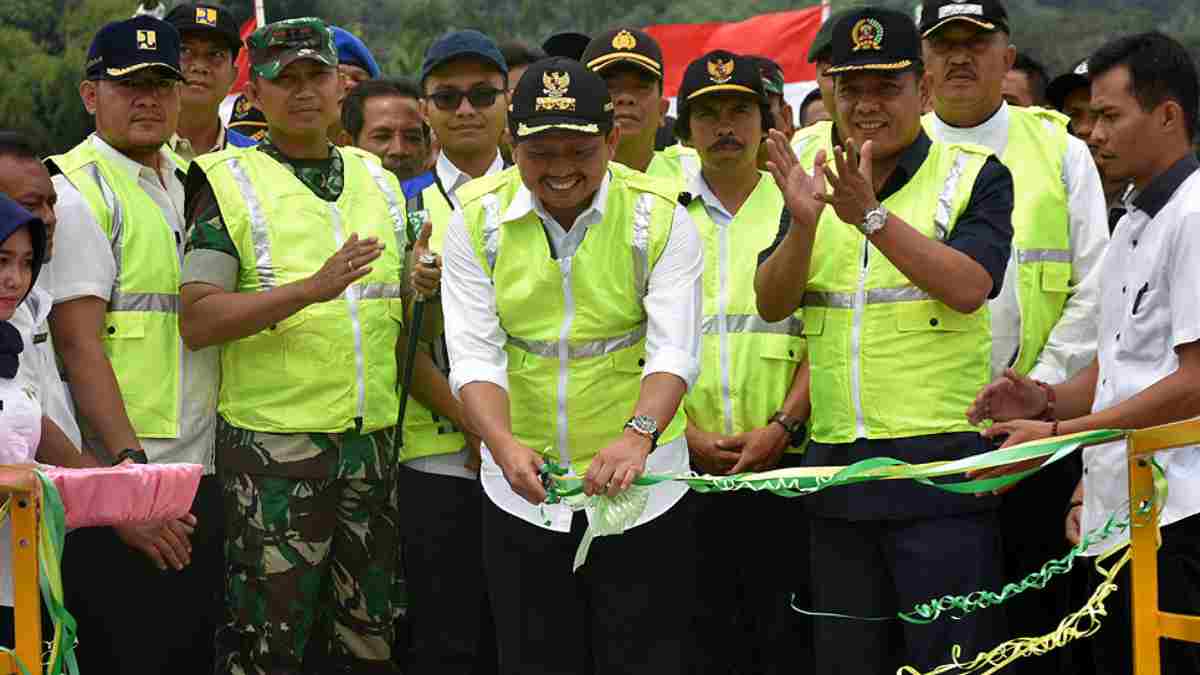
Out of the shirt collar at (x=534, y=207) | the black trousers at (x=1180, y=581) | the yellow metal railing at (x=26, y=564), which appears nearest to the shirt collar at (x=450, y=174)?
the shirt collar at (x=534, y=207)

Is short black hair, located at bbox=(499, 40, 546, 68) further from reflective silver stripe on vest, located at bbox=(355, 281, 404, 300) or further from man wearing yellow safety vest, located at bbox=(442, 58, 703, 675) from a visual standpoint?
man wearing yellow safety vest, located at bbox=(442, 58, 703, 675)

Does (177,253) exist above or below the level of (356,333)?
above

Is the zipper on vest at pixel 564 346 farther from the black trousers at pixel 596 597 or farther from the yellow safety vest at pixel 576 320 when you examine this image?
the black trousers at pixel 596 597

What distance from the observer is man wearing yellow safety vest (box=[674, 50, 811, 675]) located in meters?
5.94

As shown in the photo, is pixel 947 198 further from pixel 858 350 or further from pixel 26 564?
pixel 26 564

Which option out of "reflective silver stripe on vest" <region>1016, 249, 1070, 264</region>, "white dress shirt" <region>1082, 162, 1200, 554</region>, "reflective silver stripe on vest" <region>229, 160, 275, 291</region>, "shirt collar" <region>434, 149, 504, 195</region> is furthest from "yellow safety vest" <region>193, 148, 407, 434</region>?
"white dress shirt" <region>1082, 162, 1200, 554</region>

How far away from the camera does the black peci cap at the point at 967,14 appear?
6082 millimetres

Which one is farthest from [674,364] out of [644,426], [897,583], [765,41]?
[765,41]

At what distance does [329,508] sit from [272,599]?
345mm

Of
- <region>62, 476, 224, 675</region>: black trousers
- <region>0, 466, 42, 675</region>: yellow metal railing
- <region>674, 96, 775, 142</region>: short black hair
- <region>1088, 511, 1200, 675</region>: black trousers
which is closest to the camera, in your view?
<region>0, 466, 42, 675</region>: yellow metal railing

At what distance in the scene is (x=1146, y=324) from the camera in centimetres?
473

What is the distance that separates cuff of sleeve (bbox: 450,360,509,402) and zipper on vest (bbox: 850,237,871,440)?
1.06 m

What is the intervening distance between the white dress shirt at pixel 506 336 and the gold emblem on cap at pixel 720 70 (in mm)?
1080

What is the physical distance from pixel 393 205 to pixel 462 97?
719 mm
